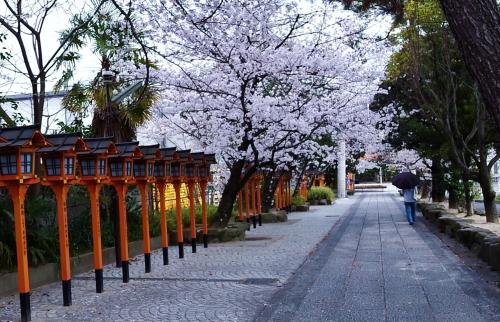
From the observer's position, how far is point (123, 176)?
373 inches

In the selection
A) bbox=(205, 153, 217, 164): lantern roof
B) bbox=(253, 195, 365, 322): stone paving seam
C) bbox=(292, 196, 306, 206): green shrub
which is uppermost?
bbox=(205, 153, 217, 164): lantern roof

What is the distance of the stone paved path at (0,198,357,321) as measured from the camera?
7.12 m

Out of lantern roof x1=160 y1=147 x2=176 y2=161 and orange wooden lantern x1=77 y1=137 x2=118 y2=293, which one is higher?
lantern roof x1=160 y1=147 x2=176 y2=161

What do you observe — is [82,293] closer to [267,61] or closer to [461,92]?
[267,61]

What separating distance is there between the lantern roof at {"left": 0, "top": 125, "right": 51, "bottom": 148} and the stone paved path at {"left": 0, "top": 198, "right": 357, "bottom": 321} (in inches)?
84.1

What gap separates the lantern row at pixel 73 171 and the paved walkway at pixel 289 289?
23.1 inches

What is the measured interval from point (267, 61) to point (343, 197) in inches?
1297

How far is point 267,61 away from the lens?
44.4 ft

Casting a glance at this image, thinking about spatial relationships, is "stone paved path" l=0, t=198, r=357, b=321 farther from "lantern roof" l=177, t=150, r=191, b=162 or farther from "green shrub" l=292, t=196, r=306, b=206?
"green shrub" l=292, t=196, r=306, b=206

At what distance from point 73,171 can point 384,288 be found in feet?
15.3

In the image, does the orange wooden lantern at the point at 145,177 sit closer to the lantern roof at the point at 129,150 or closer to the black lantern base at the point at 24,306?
the lantern roof at the point at 129,150

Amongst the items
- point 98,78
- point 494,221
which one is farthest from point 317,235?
point 98,78

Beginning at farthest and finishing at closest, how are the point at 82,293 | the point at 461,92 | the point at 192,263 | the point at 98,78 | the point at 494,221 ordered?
the point at 461,92 → the point at 494,221 → the point at 98,78 → the point at 192,263 → the point at 82,293

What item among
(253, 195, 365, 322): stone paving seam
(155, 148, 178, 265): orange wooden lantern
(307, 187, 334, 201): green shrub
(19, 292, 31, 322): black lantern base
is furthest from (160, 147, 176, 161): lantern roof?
(307, 187, 334, 201): green shrub
